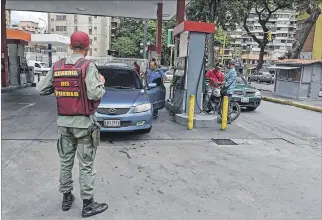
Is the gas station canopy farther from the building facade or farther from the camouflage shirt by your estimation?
the building facade

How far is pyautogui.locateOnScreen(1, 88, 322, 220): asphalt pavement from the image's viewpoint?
3588mm

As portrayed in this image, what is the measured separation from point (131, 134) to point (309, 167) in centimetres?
369

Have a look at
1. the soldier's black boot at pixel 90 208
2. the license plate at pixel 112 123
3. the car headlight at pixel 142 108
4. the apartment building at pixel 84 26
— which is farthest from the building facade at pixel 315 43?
the apartment building at pixel 84 26

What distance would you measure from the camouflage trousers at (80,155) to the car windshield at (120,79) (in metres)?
4.06

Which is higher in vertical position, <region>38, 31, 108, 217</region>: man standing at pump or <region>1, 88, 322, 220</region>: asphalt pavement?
<region>38, 31, 108, 217</region>: man standing at pump

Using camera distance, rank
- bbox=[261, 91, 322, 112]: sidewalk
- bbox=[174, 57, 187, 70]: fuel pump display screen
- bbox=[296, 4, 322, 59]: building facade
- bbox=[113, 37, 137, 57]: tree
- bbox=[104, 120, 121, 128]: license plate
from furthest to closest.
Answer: bbox=[113, 37, 137, 57]: tree < bbox=[296, 4, 322, 59]: building facade < bbox=[261, 91, 322, 112]: sidewalk < bbox=[174, 57, 187, 70]: fuel pump display screen < bbox=[104, 120, 121, 128]: license plate

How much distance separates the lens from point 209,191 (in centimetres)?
416

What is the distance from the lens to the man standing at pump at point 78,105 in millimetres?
3055

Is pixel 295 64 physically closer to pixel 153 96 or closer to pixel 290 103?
pixel 290 103

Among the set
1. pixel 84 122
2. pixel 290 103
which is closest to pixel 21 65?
pixel 290 103

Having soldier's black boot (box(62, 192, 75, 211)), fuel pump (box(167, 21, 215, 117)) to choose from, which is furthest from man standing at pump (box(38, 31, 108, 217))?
fuel pump (box(167, 21, 215, 117))

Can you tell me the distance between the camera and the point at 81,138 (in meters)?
3.19

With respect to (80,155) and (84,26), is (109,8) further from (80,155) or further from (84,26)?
(84,26)

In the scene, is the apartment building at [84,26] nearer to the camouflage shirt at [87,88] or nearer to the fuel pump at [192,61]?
the fuel pump at [192,61]
